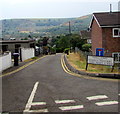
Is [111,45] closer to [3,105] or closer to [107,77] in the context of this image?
[107,77]

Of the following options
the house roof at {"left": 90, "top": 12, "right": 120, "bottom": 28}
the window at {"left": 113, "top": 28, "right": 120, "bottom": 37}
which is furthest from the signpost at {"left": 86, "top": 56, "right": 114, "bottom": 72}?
the window at {"left": 113, "top": 28, "right": 120, "bottom": 37}

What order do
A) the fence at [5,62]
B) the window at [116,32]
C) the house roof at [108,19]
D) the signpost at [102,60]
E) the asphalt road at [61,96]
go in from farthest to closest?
the window at [116,32], the house roof at [108,19], the fence at [5,62], the signpost at [102,60], the asphalt road at [61,96]

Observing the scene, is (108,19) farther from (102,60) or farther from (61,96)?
(61,96)

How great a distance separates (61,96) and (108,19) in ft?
66.3

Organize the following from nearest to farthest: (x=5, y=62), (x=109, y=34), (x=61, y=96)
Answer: (x=61, y=96), (x=5, y=62), (x=109, y=34)

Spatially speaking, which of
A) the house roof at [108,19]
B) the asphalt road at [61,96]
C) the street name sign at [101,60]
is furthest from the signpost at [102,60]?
the house roof at [108,19]

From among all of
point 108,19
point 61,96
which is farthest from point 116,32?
point 61,96

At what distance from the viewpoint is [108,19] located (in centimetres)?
2669

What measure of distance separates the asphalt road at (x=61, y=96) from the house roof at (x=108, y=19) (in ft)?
50.1

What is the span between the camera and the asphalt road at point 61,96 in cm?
710

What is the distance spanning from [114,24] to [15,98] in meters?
19.5

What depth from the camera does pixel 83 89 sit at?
31.2 ft

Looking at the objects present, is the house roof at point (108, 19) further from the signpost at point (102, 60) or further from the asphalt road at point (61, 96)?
the asphalt road at point (61, 96)

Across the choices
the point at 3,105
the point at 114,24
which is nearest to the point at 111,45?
the point at 114,24
